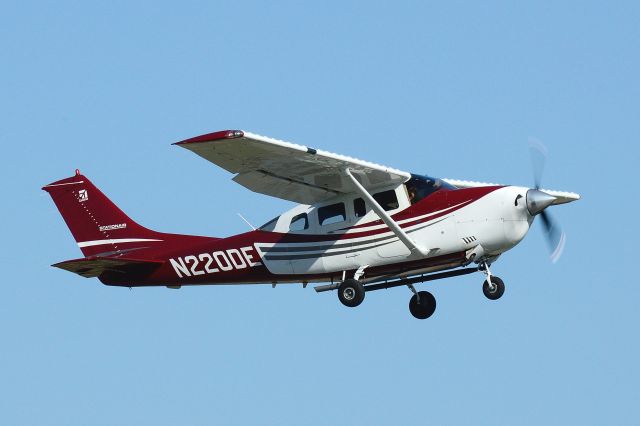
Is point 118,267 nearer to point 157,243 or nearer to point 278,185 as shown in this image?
point 157,243

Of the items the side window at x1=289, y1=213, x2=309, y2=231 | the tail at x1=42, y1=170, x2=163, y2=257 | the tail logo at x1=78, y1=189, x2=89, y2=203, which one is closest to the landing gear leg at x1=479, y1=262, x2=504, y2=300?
the side window at x1=289, y1=213, x2=309, y2=231

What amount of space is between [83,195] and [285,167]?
5895mm

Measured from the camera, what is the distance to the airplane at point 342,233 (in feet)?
78.2

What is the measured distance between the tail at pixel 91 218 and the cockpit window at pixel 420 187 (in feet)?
20.4

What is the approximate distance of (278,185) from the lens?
2511 centimetres

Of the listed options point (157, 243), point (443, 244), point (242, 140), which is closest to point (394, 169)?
point (443, 244)

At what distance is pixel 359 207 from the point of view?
2517 centimetres

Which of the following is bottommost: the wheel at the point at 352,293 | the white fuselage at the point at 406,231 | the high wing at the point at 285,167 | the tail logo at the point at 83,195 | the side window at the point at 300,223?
the wheel at the point at 352,293

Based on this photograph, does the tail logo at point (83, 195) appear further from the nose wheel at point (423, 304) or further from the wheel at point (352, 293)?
the nose wheel at point (423, 304)

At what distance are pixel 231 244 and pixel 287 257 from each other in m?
1.39

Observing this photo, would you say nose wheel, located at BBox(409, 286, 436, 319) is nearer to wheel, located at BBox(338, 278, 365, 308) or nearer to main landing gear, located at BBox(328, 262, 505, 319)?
main landing gear, located at BBox(328, 262, 505, 319)

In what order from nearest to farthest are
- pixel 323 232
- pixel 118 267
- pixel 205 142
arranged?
pixel 205 142 → pixel 323 232 → pixel 118 267

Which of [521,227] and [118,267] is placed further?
[118,267]

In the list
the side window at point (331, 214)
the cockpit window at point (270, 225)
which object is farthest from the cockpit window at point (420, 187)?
the cockpit window at point (270, 225)
